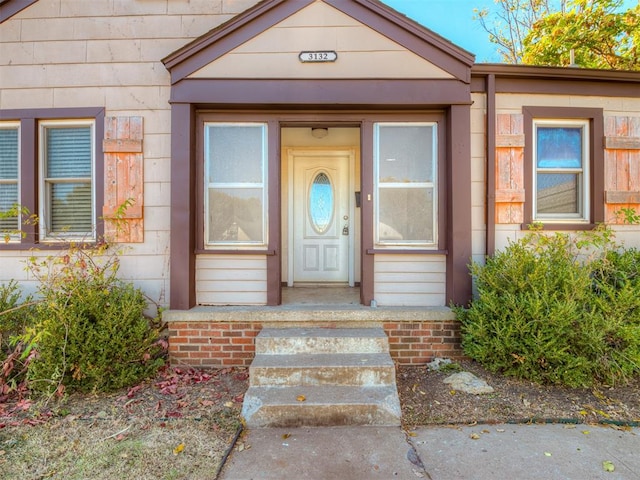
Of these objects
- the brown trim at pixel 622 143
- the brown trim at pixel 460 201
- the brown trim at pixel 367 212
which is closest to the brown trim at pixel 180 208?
the brown trim at pixel 367 212

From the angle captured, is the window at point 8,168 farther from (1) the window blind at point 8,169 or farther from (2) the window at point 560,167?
(2) the window at point 560,167

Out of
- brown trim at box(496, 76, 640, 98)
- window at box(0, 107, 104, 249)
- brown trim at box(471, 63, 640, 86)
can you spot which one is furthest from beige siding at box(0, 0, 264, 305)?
brown trim at box(496, 76, 640, 98)

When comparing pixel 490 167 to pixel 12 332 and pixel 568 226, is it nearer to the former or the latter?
pixel 568 226

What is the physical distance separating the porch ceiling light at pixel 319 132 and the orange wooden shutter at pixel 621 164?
3245mm

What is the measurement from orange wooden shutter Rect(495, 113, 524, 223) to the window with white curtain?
4306 mm

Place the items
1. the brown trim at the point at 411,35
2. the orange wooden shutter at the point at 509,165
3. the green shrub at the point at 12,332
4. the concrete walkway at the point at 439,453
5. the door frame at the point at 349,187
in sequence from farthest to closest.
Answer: the door frame at the point at 349,187
the orange wooden shutter at the point at 509,165
the brown trim at the point at 411,35
the green shrub at the point at 12,332
the concrete walkway at the point at 439,453

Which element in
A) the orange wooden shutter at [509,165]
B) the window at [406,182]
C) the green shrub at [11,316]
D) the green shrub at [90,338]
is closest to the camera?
the green shrub at [90,338]

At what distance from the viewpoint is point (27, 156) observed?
3.75 metres

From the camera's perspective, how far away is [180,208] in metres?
3.60

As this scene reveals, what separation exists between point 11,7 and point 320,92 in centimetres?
344

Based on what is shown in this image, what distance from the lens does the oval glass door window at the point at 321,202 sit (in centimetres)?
550

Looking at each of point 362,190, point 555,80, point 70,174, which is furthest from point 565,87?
point 70,174

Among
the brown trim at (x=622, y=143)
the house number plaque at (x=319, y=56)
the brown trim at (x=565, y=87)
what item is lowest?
the brown trim at (x=622, y=143)

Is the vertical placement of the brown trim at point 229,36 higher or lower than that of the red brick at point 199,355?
higher
